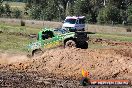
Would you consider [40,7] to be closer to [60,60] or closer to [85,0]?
[85,0]

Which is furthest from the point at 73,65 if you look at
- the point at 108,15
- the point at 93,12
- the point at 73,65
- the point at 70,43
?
the point at 93,12

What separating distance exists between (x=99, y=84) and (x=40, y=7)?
213ft

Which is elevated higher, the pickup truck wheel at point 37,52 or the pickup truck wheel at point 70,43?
the pickup truck wheel at point 70,43

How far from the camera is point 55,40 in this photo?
2345 cm

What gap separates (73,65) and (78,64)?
9.9 inches

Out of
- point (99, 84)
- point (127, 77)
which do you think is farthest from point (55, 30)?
point (99, 84)

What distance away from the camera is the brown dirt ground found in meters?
17.8

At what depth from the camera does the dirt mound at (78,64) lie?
1788 centimetres

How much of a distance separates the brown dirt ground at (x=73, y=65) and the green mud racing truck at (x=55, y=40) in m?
1.55

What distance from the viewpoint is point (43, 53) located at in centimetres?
2252

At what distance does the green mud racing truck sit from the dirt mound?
5.79 feet

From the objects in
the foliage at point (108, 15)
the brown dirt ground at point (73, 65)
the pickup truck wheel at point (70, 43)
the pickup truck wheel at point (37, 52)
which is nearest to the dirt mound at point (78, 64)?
the brown dirt ground at point (73, 65)

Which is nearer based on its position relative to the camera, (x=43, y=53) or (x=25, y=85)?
(x=25, y=85)

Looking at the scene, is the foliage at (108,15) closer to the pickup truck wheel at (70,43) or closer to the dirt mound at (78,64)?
the pickup truck wheel at (70,43)
